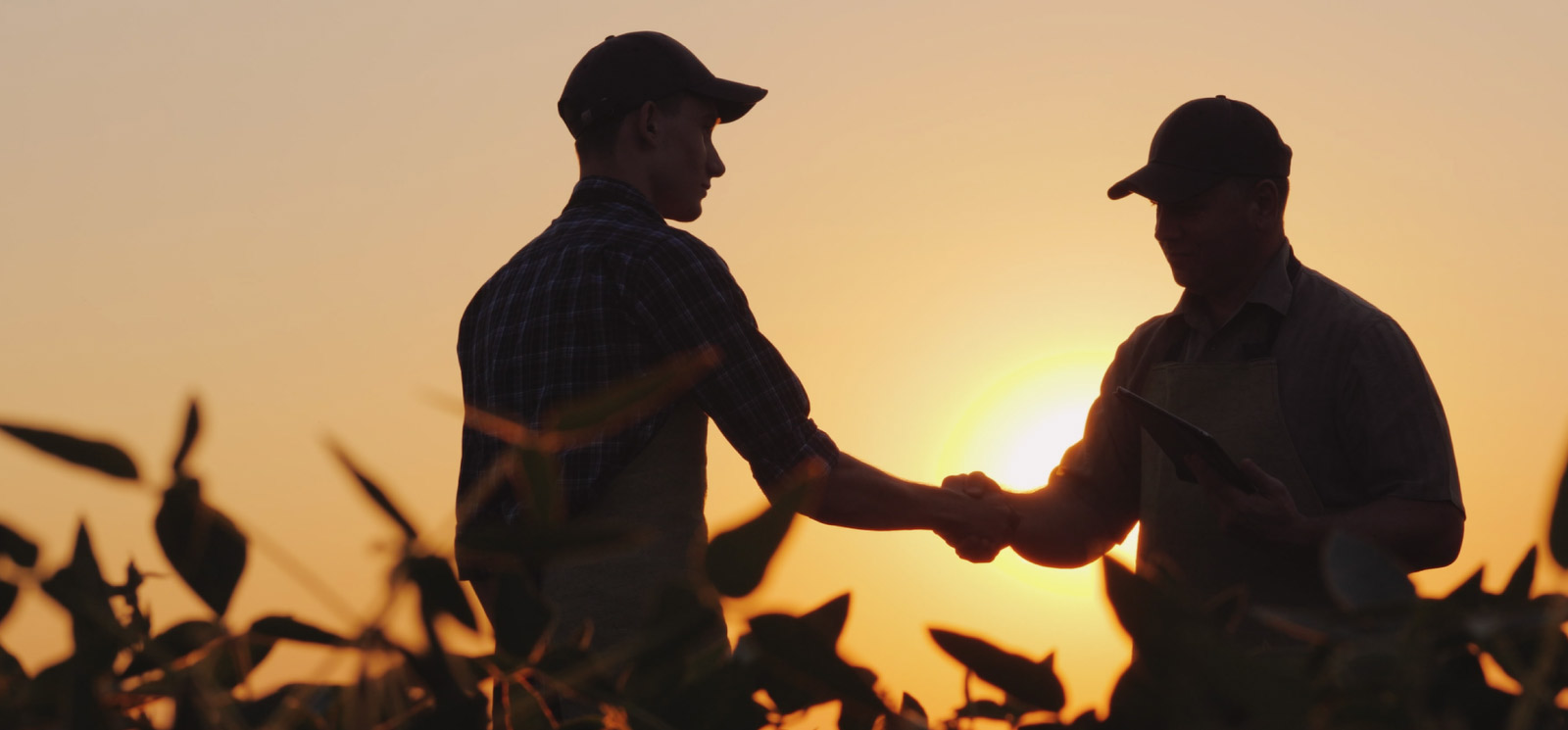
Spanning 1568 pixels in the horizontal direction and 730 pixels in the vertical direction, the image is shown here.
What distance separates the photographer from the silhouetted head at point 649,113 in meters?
3.34

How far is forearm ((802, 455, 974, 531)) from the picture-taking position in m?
3.45

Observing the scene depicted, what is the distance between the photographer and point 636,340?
3051mm

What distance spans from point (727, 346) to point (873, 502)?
24.7 inches

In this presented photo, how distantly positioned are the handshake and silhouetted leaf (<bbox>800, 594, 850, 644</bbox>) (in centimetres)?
332

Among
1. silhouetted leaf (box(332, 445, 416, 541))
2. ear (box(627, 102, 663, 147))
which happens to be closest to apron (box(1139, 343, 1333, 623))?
ear (box(627, 102, 663, 147))

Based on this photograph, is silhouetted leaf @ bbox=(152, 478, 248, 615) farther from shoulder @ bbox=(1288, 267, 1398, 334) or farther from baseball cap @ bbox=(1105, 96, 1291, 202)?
baseball cap @ bbox=(1105, 96, 1291, 202)

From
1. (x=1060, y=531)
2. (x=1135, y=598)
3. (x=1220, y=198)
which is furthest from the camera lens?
(x=1060, y=531)

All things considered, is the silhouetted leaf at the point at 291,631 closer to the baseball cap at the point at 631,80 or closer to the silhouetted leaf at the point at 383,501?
the silhouetted leaf at the point at 383,501

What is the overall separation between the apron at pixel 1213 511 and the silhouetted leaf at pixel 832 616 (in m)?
2.76

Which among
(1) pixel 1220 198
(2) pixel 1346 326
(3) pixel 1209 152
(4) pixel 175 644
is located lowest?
(4) pixel 175 644

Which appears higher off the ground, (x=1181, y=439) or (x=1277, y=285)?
(x=1277, y=285)

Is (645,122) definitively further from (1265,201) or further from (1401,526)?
(1401,526)

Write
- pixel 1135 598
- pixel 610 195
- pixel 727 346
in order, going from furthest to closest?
1. pixel 610 195
2. pixel 727 346
3. pixel 1135 598

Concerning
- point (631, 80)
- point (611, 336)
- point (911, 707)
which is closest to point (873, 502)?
point (611, 336)
